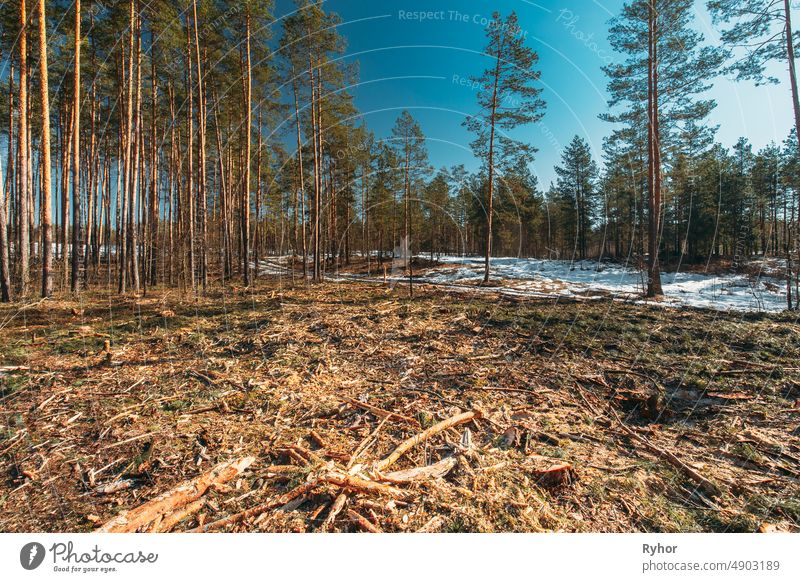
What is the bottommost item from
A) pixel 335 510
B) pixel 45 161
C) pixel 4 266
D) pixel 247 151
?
pixel 335 510

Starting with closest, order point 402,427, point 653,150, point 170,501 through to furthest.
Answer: point 170,501
point 402,427
point 653,150

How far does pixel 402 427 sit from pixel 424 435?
36 cm

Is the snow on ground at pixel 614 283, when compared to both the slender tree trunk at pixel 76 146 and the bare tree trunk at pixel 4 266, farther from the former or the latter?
the bare tree trunk at pixel 4 266

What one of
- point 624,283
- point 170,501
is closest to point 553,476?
point 170,501

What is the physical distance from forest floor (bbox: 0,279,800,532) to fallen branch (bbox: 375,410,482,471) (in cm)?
3

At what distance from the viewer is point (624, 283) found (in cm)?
2164

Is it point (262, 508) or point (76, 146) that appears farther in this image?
point (76, 146)

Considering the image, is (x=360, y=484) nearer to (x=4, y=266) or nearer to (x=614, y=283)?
(x=4, y=266)

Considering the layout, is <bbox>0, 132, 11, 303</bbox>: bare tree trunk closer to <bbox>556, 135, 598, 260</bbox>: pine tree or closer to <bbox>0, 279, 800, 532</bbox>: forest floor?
<bbox>0, 279, 800, 532</bbox>: forest floor
